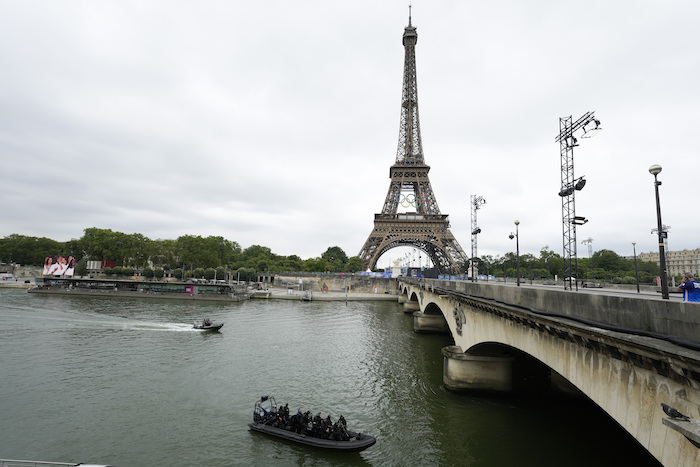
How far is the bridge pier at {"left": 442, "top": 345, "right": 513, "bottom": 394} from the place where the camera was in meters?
19.6

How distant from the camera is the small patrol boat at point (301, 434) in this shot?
45.6ft

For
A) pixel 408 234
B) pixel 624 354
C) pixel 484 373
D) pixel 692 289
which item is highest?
pixel 408 234

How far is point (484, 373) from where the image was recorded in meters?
19.7

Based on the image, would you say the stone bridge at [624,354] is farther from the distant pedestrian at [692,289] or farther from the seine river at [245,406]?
the seine river at [245,406]

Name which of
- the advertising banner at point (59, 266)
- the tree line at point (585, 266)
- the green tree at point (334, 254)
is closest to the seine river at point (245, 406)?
the advertising banner at point (59, 266)

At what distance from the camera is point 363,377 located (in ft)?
78.1

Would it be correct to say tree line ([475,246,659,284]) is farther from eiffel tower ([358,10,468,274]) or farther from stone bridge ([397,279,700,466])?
stone bridge ([397,279,700,466])

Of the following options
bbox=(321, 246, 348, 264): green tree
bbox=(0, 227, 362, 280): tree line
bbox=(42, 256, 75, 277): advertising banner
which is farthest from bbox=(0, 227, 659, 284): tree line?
bbox=(321, 246, 348, 264): green tree

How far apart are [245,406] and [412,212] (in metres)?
81.3

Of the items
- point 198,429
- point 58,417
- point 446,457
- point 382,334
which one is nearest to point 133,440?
point 198,429

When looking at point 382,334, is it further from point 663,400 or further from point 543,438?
point 663,400

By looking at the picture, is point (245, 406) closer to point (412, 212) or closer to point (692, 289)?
point (692, 289)

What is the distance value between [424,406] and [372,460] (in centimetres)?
590

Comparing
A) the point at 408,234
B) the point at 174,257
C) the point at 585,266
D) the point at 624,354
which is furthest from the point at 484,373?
the point at 174,257
